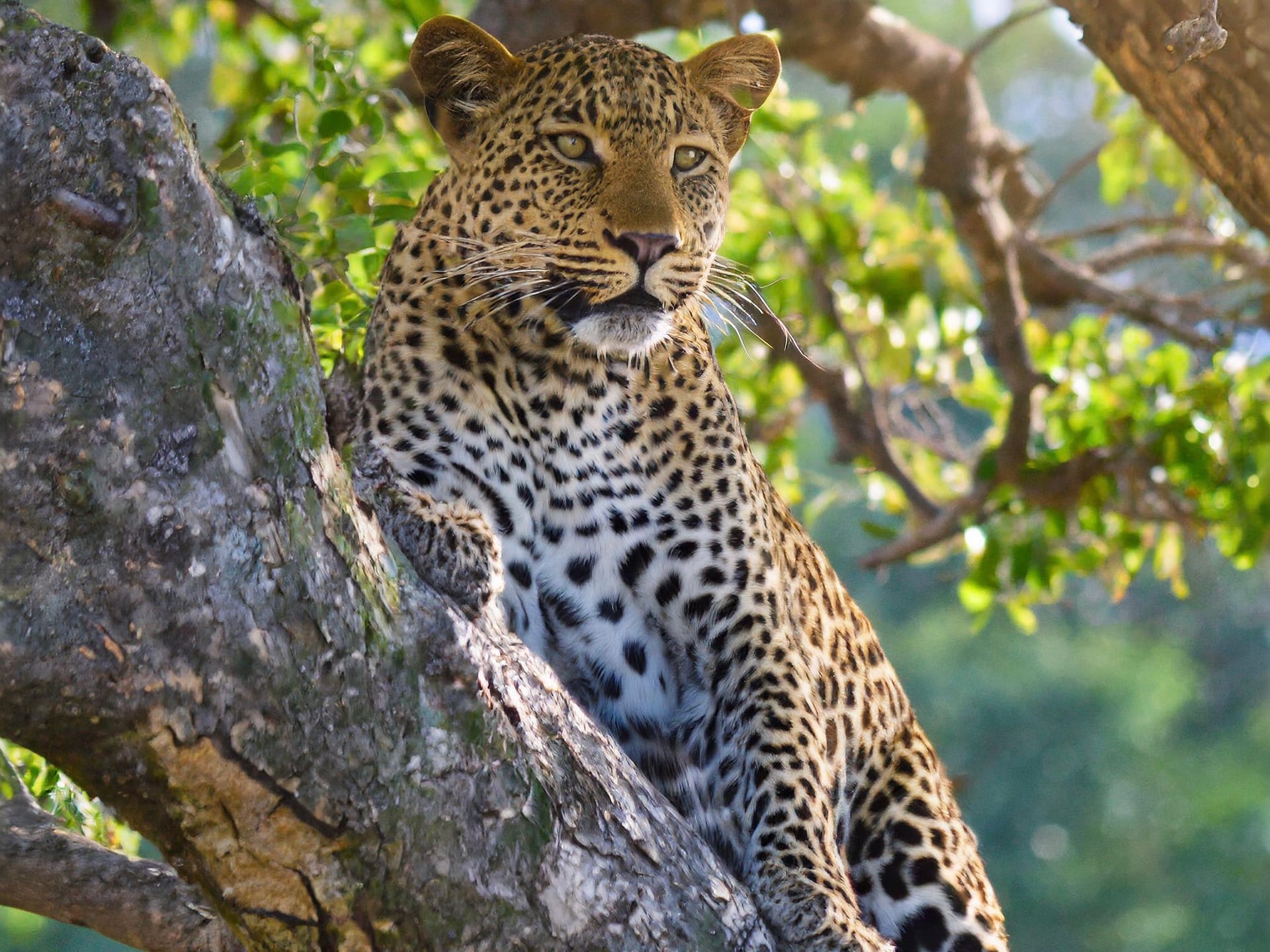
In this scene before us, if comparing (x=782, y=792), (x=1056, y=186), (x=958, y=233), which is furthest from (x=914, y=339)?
(x=782, y=792)

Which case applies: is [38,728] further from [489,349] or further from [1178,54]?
[1178,54]

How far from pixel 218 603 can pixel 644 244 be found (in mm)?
1903

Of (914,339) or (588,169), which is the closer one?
(588,169)

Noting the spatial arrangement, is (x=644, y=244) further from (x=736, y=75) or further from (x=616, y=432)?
(x=736, y=75)

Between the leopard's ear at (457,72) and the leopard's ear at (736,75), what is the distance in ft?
1.86

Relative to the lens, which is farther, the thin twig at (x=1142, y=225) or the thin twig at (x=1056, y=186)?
the thin twig at (x=1142, y=225)

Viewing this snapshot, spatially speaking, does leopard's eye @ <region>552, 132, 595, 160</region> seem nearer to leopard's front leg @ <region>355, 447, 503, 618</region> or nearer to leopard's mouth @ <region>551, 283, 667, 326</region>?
leopard's mouth @ <region>551, 283, 667, 326</region>

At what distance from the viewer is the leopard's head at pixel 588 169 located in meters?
4.04

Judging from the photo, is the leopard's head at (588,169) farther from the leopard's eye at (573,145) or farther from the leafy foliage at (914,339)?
the leafy foliage at (914,339)

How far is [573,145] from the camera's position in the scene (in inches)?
168

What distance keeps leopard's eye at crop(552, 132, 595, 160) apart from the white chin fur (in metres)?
0.50

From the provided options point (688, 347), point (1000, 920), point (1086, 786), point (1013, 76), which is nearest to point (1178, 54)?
point (688, 347)

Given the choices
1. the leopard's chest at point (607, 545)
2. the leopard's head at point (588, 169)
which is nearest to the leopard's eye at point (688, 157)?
the leopard's head at point (588, 169)

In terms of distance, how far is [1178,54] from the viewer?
3.75 meters
